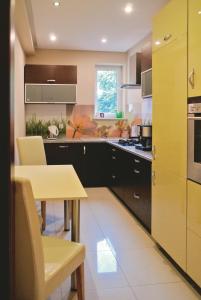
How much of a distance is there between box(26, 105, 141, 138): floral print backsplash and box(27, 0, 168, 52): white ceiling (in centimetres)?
123

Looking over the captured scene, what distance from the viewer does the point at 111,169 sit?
568 centimetres

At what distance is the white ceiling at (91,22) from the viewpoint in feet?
12.5

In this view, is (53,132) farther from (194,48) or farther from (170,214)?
(194,48)

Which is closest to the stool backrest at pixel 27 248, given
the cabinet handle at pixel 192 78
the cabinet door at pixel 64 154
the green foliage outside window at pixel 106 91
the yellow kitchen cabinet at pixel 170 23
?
the cabinet handle at pixel 192 78

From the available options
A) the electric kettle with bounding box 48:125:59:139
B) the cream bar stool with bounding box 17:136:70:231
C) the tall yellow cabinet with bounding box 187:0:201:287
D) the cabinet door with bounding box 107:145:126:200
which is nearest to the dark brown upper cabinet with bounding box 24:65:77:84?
the electric kettle with bounding box 48:125:59:139

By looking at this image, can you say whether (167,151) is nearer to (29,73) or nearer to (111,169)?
(111,169)

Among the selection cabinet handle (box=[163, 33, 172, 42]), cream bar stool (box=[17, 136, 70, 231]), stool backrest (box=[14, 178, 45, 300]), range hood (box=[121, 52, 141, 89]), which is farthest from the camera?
range hood (box=[121, 52, 141, 89])

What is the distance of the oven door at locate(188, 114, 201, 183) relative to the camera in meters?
2.31

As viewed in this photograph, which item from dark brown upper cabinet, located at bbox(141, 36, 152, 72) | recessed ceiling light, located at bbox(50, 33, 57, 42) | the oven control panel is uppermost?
recessed ceiling light, located at bbox(50, 33, 57, 42)

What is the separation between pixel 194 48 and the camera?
7.61 feet

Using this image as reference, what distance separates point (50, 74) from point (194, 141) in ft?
13.6

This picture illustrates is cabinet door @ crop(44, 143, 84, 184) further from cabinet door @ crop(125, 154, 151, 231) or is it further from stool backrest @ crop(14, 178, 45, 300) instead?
stool backrest @ crop(14, 178, 45, 300)

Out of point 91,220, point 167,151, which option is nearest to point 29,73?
point 91,220

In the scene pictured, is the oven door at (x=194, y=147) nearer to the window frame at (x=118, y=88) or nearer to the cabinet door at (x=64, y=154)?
the cabinet door at (x=64, y=154)
